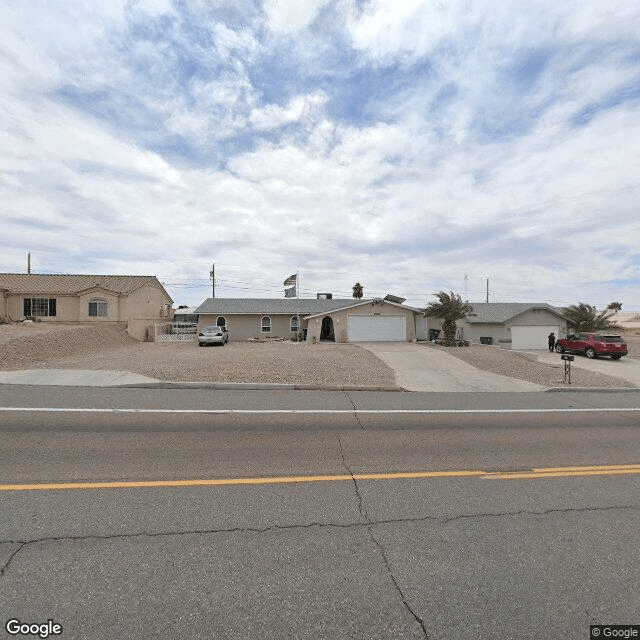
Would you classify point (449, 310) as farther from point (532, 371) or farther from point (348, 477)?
point (348, 477)

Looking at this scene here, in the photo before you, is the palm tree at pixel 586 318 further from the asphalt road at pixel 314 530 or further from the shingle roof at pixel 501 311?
the asphalt road at pixel 314 530

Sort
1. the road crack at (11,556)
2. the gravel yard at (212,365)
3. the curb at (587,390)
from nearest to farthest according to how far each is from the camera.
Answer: the road crack at (11,556)
the gravel yard at (212,365)
the curb at (587,390)

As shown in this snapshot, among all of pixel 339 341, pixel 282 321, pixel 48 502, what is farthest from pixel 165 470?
pixel 282 321

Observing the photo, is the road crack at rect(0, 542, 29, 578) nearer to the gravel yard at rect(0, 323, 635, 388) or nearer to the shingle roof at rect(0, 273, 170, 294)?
the gravel yard at rect(0, 323, 635, 388)

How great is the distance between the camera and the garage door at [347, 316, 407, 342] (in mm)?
29062

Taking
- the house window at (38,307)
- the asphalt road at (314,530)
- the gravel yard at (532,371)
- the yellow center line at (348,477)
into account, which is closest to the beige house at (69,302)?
the house window at (38,307)

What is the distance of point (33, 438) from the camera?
20.5ft

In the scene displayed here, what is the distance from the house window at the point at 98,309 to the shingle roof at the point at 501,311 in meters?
31.0

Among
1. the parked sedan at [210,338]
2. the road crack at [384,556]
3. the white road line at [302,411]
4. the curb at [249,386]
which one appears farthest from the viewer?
the parked sedan at [210,338]

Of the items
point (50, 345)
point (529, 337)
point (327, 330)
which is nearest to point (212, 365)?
point (50, 345)

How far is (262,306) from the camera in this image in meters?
33.8

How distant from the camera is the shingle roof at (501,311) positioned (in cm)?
3209

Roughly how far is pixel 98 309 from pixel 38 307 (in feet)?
16.0

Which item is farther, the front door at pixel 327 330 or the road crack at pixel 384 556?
the front door at pixel 327 330
